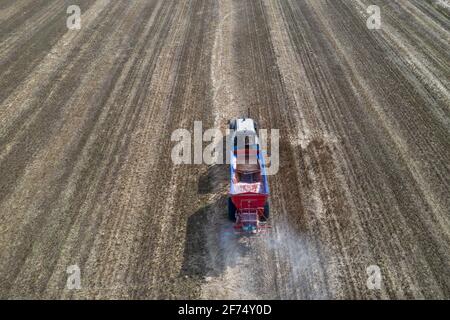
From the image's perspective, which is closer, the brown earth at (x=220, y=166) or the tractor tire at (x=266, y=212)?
the brown earth at (x=220, y=166)

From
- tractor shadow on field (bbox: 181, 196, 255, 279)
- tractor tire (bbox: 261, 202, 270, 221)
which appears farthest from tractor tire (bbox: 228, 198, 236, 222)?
tractor tire (bbox: 261, 202, 270, 221)

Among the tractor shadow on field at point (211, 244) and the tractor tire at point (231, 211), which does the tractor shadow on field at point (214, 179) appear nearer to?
the tractor shadow on field at point (211, 244)

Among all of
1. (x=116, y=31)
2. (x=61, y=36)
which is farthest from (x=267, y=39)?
(x=61, y=36)

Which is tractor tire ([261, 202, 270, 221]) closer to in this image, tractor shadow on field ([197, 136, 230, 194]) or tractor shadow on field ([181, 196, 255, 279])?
tractor shadow on field ([181, 196, 255, 279])

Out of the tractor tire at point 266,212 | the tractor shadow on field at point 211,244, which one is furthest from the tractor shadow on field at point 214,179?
the tractor tire at point 266,212

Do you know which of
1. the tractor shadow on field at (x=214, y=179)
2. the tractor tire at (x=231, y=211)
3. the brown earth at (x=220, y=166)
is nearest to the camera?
the brown earth at (x=220, y=166)

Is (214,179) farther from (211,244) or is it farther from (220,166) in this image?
(211,244)

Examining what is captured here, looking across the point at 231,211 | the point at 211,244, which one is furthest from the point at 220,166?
the point at 211,244
